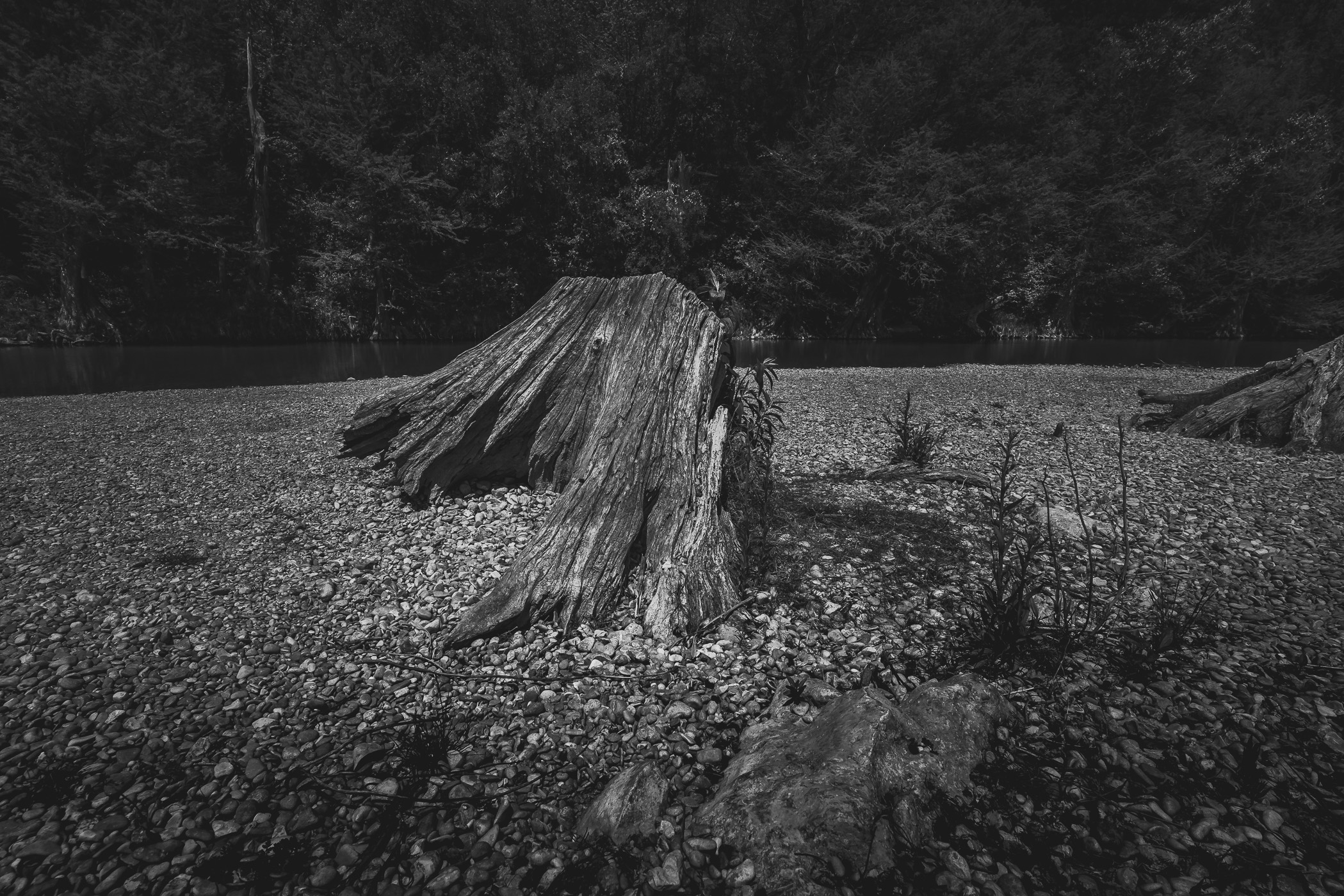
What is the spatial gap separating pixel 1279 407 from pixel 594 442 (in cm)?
1018

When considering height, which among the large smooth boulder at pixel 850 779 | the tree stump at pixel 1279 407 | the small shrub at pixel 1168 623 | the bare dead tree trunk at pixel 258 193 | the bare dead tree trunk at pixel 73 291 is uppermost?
the bare dead tree trunk at pixel 258 193

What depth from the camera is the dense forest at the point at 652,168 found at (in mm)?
26609

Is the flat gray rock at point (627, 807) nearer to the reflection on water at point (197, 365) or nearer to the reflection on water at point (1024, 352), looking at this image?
the reflection on water at point (197, 365)

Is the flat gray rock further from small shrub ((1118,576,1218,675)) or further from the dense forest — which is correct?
the dense forest

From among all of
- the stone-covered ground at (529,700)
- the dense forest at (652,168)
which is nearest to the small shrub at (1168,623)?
the stone-covered ground at (529,700)

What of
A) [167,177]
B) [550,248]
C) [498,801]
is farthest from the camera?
[550,248]

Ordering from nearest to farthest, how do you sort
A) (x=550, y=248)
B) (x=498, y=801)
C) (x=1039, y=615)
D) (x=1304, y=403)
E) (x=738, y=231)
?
1. (x=498, y=801)
2. (x=1039, y=615)
3. (x=1304, y=403)
4. (x=550, y=248)
5. (x=738, y=231)

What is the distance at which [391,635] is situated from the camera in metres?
4.04

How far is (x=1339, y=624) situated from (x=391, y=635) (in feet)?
20.5

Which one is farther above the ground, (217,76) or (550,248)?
(217,76)

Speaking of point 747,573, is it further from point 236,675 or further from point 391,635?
point 236,675

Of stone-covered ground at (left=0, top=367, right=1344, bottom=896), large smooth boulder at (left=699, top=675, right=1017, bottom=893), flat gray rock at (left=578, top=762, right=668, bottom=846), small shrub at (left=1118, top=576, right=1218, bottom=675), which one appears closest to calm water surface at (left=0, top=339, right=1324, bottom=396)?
stone-covered ground at (left=0, top=367, right=1344, bottom=896)

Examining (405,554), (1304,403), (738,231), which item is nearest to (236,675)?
(405,554)

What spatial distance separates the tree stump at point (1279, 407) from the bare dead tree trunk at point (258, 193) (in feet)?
118
